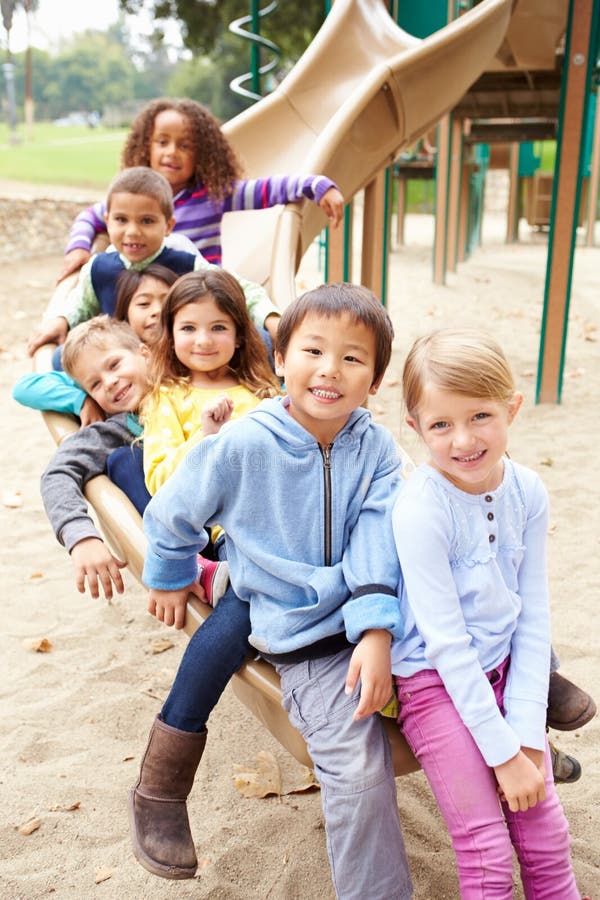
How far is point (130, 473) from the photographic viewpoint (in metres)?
2.21

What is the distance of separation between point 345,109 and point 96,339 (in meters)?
2.47

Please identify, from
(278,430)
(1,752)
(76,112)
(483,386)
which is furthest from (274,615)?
(76,112)

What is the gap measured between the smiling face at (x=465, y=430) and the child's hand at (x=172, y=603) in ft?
1.99

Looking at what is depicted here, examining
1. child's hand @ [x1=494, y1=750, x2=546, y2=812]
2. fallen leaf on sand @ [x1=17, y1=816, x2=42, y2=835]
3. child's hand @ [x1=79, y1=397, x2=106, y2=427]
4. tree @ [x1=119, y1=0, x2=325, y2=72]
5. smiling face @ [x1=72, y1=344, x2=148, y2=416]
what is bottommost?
fallen leaf on sand @ [x1=17, y1=816, x2=42, y2=835]

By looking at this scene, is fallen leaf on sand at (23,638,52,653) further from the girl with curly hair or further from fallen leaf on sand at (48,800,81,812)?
the girl with curly hair

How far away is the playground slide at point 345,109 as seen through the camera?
4.19 meters

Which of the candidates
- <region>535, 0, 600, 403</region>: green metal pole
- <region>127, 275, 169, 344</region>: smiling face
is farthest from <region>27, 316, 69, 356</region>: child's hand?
<region>535, 0, 600, 403</region>: green metal pole

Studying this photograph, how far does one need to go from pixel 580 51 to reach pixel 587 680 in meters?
3.76

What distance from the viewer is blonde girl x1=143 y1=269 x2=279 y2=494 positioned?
214 centimetres

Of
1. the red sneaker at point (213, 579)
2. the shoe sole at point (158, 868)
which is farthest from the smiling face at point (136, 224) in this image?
the shoe sole at point (158, 868)

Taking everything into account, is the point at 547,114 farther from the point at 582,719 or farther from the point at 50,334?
the point at 582,719

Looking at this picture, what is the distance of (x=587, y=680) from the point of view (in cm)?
267

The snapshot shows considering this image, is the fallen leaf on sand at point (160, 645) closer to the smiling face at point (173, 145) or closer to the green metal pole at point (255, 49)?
the smiling face at point (173, 145)

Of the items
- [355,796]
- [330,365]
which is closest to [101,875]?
[355,796]
